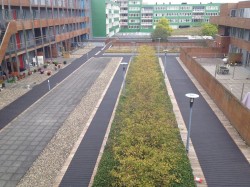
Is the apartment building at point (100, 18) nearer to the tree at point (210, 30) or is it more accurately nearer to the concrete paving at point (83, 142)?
the tree at point (210, 30)

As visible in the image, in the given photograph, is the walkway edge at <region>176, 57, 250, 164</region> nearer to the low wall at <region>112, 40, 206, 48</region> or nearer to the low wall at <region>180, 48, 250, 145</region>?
the low wall at <region>180, 48, 250, 145</region>

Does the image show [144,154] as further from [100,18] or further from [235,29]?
[100,18]

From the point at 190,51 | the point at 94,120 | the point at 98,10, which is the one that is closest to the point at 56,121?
the point at 94,120

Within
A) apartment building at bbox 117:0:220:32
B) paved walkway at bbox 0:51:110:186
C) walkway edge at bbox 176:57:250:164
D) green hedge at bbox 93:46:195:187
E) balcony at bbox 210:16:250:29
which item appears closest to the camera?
green hedge at bbox 93:46:195:187

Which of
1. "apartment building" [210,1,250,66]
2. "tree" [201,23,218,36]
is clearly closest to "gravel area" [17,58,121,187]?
"apartment building" [210,1,250,66]

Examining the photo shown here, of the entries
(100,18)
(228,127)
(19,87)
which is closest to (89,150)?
(228,127)

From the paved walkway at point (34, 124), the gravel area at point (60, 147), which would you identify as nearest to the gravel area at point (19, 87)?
the paved walkway at point (34, 124)
